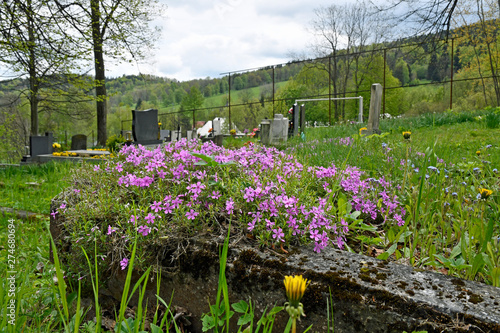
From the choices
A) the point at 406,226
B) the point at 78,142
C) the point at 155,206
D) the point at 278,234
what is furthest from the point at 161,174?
the point at 78,142

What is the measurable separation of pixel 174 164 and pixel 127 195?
37 centimetres

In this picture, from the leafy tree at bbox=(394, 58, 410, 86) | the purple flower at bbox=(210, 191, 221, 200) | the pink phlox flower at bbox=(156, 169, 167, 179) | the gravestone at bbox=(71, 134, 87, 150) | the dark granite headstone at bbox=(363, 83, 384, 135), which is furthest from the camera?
the leafy tree at bbox=(394, 58, 410, 86)

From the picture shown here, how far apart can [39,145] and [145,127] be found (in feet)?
15.9

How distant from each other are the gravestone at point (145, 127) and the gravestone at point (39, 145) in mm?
4619

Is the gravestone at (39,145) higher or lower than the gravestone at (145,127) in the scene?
lower

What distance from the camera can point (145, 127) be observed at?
10359 mm

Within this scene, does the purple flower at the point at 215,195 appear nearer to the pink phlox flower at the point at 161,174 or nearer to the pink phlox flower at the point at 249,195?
the pink phlox flower at the point at 249,195

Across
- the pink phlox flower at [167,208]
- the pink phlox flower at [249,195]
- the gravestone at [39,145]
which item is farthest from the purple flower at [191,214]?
the gravestone at [39,145]

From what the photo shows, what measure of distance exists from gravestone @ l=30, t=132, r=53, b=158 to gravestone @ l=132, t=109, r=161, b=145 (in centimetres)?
462

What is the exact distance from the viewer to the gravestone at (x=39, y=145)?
478 inches

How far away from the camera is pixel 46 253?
2.98 metres

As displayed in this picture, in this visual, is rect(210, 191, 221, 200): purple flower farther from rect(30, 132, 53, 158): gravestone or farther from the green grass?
rect(30, 132, 53, 158): gravestone

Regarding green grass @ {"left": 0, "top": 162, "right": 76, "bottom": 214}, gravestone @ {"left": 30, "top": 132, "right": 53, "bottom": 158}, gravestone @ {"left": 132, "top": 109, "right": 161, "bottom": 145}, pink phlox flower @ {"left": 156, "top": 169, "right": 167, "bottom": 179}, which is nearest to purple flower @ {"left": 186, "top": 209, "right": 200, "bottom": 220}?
pink phlox flower @ {"left": 156, "top": 169, "right": 167, "bottom": 179}

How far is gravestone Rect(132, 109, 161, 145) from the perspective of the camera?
10.0 meters
